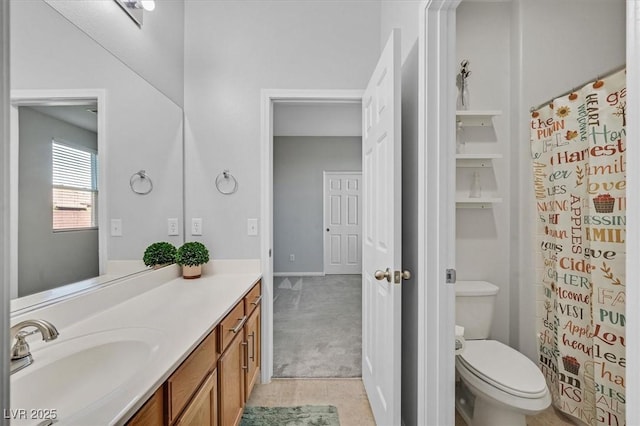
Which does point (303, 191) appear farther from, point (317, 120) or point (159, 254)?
point (159, 254)

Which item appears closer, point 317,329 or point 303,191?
point 317,329

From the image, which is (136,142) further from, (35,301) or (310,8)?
(310,8)

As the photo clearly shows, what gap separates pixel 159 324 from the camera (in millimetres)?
1219

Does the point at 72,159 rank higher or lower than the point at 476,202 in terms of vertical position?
higher

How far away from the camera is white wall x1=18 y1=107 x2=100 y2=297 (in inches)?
39.6

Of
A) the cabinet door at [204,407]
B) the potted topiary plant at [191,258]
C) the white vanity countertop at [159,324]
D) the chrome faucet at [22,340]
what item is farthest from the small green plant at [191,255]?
the chrome faucet at [22,340]

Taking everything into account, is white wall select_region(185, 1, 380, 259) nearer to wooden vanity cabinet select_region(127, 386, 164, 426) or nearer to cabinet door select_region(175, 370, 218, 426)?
cabinet door select_region(175, 370, 218, 426)

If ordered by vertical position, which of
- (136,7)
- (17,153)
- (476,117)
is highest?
(136,7)

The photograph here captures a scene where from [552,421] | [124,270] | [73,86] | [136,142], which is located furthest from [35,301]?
[552,421]

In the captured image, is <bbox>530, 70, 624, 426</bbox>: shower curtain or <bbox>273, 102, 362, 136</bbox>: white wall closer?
<bbox>530, 70, 624, 426</bbox>: shower curtain

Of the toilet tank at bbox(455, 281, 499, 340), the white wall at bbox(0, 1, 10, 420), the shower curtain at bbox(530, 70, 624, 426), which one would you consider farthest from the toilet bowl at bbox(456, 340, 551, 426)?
the white wall at bbox(0, 1, 10, 420)

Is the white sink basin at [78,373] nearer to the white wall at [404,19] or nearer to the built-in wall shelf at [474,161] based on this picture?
the white wall at [404,19]

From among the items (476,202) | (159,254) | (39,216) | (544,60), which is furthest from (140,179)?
(544,60)

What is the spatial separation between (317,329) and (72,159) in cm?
265
